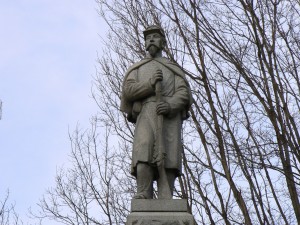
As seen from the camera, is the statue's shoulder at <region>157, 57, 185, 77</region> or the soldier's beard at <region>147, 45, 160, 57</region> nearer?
the statue's shoulder at <region>157, 57, 185, 77</region>

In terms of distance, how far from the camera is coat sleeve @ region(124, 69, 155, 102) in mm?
6730

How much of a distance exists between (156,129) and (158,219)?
1.05 meters

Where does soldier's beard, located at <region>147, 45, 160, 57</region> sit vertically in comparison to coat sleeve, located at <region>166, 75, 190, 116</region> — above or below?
above

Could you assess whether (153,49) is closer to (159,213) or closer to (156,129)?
(156,129)

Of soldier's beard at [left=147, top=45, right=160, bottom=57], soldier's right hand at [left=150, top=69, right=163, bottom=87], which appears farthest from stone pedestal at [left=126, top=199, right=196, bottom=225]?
soldier's beard at [left=147, top=45, right=160, bottom=57]

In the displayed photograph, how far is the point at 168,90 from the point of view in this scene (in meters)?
6.88

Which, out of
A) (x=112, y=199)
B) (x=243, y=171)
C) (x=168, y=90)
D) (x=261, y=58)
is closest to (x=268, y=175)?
(x=243, y=171)

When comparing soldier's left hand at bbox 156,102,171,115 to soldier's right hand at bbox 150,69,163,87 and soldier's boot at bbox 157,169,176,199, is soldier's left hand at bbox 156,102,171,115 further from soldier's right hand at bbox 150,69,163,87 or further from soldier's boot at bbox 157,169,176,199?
soldier's boot at bbox 157,169,176,199

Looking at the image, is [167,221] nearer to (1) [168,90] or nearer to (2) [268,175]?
(1) [168,90]

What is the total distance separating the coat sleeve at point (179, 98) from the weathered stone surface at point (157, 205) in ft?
3.47

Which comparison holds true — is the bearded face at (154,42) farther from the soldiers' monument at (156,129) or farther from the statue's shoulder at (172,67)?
the statue's shoulder at (172,67)

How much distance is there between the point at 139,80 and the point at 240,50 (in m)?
5.82

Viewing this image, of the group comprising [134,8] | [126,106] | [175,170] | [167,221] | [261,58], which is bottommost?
[167,221]

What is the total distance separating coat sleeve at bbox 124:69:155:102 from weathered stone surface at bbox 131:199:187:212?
1249 mm
